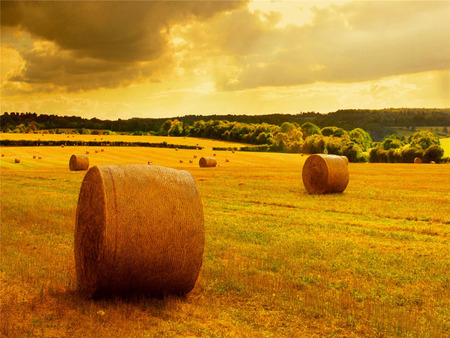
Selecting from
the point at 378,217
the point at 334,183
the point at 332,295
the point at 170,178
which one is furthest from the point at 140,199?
the point at 334,183

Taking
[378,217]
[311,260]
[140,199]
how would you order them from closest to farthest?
[140,199], [311,260], [378,217]

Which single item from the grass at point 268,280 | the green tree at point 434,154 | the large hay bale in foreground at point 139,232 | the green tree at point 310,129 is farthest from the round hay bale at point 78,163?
the green tree at point 310,129

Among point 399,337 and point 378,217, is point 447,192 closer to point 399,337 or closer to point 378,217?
point 378,217

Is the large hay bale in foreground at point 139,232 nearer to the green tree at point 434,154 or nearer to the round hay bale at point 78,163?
the round hay bale at point 78,163

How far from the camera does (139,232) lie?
7707 millimetres

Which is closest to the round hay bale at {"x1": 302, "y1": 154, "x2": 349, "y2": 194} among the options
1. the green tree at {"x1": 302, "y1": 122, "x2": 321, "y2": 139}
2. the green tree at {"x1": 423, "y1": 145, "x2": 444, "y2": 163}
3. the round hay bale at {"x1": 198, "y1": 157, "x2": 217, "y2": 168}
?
the round hay bale at {"x1": 198, "y1": 157, "x2": 217, "y2": 168}

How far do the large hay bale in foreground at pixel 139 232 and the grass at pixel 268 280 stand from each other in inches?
15.5

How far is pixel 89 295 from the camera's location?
8.11 meters

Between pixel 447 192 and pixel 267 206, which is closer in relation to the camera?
pixel 267 206

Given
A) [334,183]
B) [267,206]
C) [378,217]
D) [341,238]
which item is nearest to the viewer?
[341,238]

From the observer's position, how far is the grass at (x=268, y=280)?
23.7 ft

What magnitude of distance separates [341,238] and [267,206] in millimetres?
7162

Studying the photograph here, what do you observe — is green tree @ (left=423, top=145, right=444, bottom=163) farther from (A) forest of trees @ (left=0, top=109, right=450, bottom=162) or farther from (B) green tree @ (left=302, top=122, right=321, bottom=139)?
(B) green tree @ (left=302, top=122, right=321, bottom=139)

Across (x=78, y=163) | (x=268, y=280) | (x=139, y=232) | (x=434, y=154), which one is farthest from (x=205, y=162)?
(x=139, y=232)
